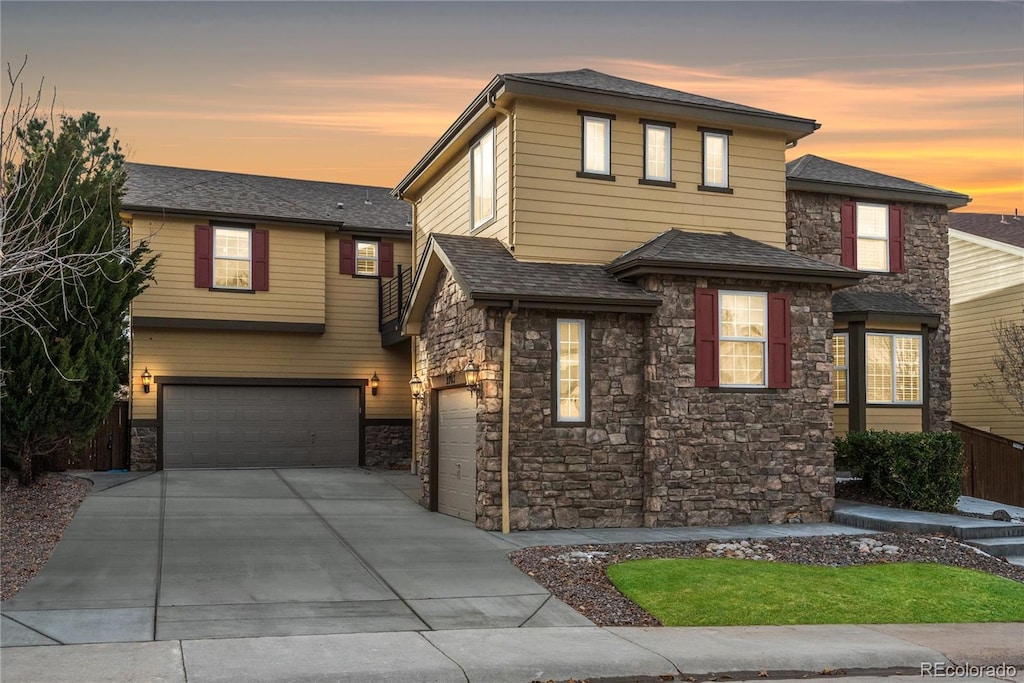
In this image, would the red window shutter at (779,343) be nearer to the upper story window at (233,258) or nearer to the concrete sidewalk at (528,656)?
the concrete sidewalk at (528,656)

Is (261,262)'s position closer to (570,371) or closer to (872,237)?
(570,371)

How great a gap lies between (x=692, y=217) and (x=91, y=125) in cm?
1333

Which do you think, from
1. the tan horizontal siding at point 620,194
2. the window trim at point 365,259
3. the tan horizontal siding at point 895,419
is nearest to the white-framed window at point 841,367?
the tan horizontal siding at point 895,419

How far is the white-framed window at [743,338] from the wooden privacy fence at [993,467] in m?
6.84

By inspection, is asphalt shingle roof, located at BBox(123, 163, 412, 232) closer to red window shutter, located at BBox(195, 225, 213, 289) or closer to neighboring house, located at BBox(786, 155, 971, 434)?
red window shutter, located at BBox(195, 225, 213, 289)

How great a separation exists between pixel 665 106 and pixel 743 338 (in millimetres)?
4261

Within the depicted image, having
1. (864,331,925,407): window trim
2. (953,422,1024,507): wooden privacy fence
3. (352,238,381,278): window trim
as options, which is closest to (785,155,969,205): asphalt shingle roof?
(864,331,925,407): window trim

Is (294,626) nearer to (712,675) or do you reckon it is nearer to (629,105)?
(712,675)

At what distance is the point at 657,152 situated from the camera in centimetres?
1661

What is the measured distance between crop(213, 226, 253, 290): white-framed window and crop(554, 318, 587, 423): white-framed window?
1080cm

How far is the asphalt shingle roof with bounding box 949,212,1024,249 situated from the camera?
973 inches

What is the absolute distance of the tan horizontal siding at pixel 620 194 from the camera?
15500mm

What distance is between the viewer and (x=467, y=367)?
48.0 ft

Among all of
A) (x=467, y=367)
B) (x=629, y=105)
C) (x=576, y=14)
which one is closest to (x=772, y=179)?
(x=629, y=105)
